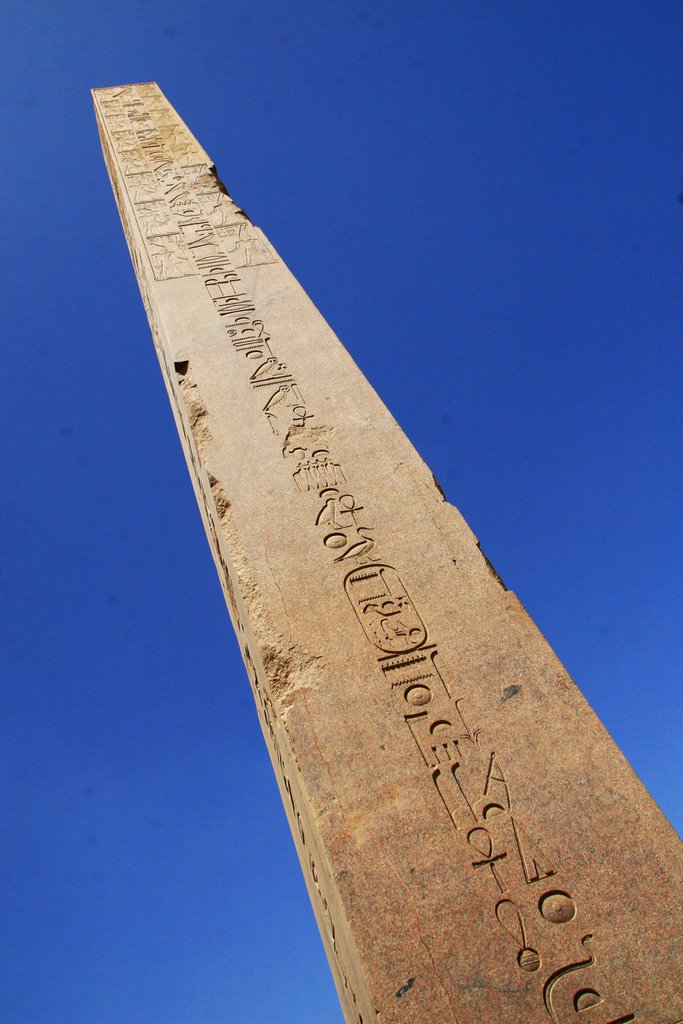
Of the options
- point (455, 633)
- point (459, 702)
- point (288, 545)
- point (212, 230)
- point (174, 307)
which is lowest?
point (459, 702)

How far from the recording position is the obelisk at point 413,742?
1.66 m

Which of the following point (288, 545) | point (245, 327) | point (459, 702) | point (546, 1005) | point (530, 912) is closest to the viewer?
point (546, 1005)

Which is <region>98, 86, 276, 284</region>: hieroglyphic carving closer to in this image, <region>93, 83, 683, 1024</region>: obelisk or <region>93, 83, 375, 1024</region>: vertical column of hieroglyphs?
<region>93, 83, 375, 1024</region>: vertical column of hieroglyphs

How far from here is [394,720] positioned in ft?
6.66

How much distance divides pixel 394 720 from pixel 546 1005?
705 millimetres

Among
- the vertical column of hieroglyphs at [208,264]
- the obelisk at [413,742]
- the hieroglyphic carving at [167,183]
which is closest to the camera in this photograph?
the obelisk at [413,742]

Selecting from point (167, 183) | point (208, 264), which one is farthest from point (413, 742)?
point (167, 183)

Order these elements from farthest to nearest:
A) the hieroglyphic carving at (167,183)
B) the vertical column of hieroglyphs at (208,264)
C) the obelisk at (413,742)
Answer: the hieroglyphic carving at (167,183) < the vertical column of hieroglyphs at (208,264) < the obelisk at (413,742)

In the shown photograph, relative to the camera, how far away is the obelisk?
166 centimetres

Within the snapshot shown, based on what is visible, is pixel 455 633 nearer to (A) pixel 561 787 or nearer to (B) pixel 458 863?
(A) pixel 561 787

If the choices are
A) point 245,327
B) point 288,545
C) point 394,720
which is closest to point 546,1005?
point 394,720

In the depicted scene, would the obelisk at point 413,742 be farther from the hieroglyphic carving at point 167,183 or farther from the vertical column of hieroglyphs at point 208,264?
the hieroglyphic carving at point 167,183

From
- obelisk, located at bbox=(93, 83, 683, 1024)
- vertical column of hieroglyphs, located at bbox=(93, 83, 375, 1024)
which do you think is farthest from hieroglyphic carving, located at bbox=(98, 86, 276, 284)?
obelisk, located at bbox=(93, 83, 683, 1024)

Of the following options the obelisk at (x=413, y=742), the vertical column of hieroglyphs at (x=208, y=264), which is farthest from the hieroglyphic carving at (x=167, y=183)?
the obelisk at (x=413, y=742)
